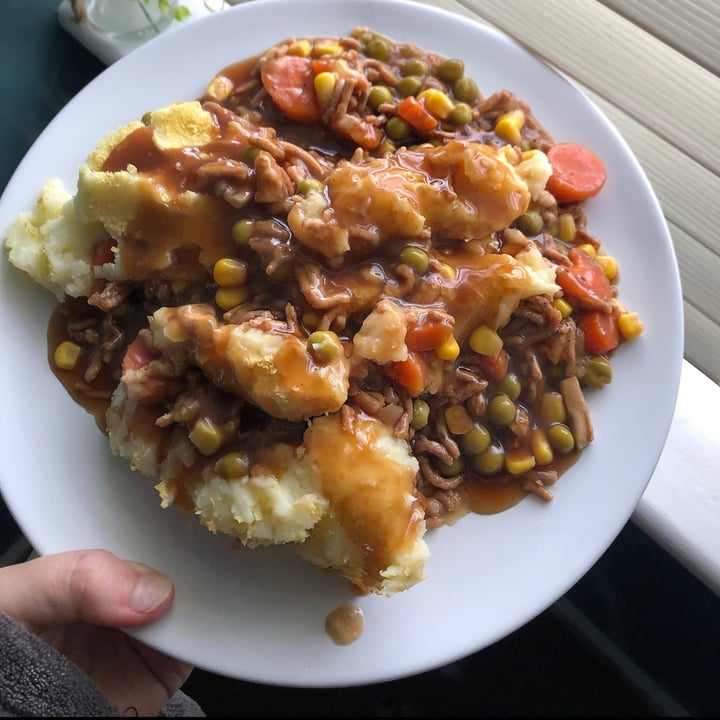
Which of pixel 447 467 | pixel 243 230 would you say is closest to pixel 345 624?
pixel 447 467

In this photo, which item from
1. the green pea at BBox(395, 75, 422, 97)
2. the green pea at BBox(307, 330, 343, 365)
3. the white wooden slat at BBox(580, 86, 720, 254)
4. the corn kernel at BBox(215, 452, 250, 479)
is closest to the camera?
the green pea at BBox(307, 330, 343, 365)

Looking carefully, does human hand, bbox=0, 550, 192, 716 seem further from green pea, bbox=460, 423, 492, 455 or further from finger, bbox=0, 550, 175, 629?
green pea, bbox=460, 423, 492, 455

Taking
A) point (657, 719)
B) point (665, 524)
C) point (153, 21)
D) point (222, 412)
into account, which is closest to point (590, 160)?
point (665, 524)

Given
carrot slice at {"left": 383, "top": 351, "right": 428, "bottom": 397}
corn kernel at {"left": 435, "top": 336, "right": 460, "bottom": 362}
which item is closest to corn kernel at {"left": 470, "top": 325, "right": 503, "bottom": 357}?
corn kernel at {"left": 435, "top": 336, "right": 460, "bottom": 362}

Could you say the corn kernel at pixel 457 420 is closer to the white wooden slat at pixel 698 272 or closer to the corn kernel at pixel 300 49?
the white wooden slat at pixel 698 272

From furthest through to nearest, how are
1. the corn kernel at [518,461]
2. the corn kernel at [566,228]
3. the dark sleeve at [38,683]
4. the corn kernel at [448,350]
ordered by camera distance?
the corn kernel at [566,228], the corn kernel at [518,461], the corn kernel at [448,350], the dark sleeve at [38,683]

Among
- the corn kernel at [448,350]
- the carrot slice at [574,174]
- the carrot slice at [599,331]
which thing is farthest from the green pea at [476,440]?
the carrot slice at [574,174]

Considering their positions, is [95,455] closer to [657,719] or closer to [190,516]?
[190,516]
